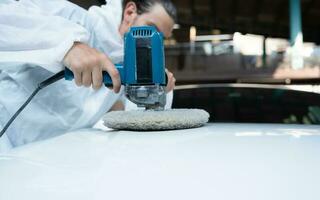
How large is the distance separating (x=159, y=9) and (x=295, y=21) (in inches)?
384

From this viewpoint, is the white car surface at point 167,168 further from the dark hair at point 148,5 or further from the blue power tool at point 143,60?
the dark hair at point 148,5

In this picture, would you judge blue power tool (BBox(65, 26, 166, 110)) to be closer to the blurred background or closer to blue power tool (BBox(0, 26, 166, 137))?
blue power tool (BBox(0, 26, 166, 137))

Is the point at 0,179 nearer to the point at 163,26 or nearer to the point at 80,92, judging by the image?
the point at 80,92

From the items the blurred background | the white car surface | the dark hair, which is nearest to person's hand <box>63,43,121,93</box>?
the white car surface

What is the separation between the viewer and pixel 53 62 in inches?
38.2

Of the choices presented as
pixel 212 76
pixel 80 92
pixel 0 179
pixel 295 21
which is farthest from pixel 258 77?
pixel 0 179

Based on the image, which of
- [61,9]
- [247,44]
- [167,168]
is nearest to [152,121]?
[167,168]

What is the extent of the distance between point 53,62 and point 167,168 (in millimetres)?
452

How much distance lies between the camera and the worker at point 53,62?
37.3 inches

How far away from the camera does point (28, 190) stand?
1.96 ft

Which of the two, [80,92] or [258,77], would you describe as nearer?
[80,92]

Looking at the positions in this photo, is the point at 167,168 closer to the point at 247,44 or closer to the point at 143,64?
the point at 143,64

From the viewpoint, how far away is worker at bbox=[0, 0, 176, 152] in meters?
0.95

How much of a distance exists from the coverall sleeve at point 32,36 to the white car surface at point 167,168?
0.80ft
